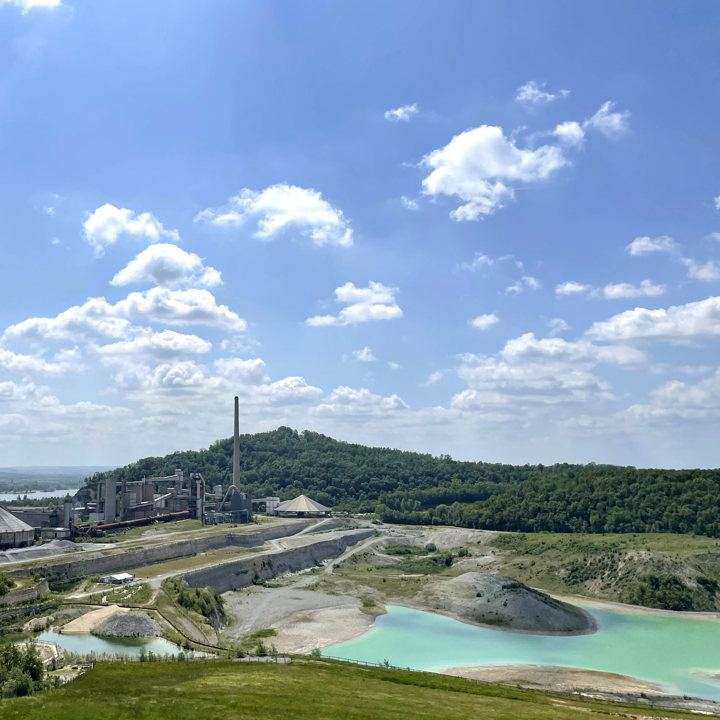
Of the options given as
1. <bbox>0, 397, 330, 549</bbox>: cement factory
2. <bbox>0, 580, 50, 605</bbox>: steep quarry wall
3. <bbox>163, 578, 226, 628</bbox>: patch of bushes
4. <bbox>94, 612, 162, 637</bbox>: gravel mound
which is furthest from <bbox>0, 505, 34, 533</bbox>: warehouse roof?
<bbox>94, 612, 162, 637</bbox>: gravel mound

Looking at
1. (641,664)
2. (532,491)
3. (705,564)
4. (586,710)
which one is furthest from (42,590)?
(532,491)

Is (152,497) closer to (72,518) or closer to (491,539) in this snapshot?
(72,518)

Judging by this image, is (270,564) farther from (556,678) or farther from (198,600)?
(556,678)

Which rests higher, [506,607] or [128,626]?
[128,626]

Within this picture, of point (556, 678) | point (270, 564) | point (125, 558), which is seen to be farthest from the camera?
point (270, 564)

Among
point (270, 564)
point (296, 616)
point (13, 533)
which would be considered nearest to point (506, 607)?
point (296, 616)

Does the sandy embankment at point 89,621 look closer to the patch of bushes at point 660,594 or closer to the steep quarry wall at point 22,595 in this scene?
the steep quarry wall at point 22,595
